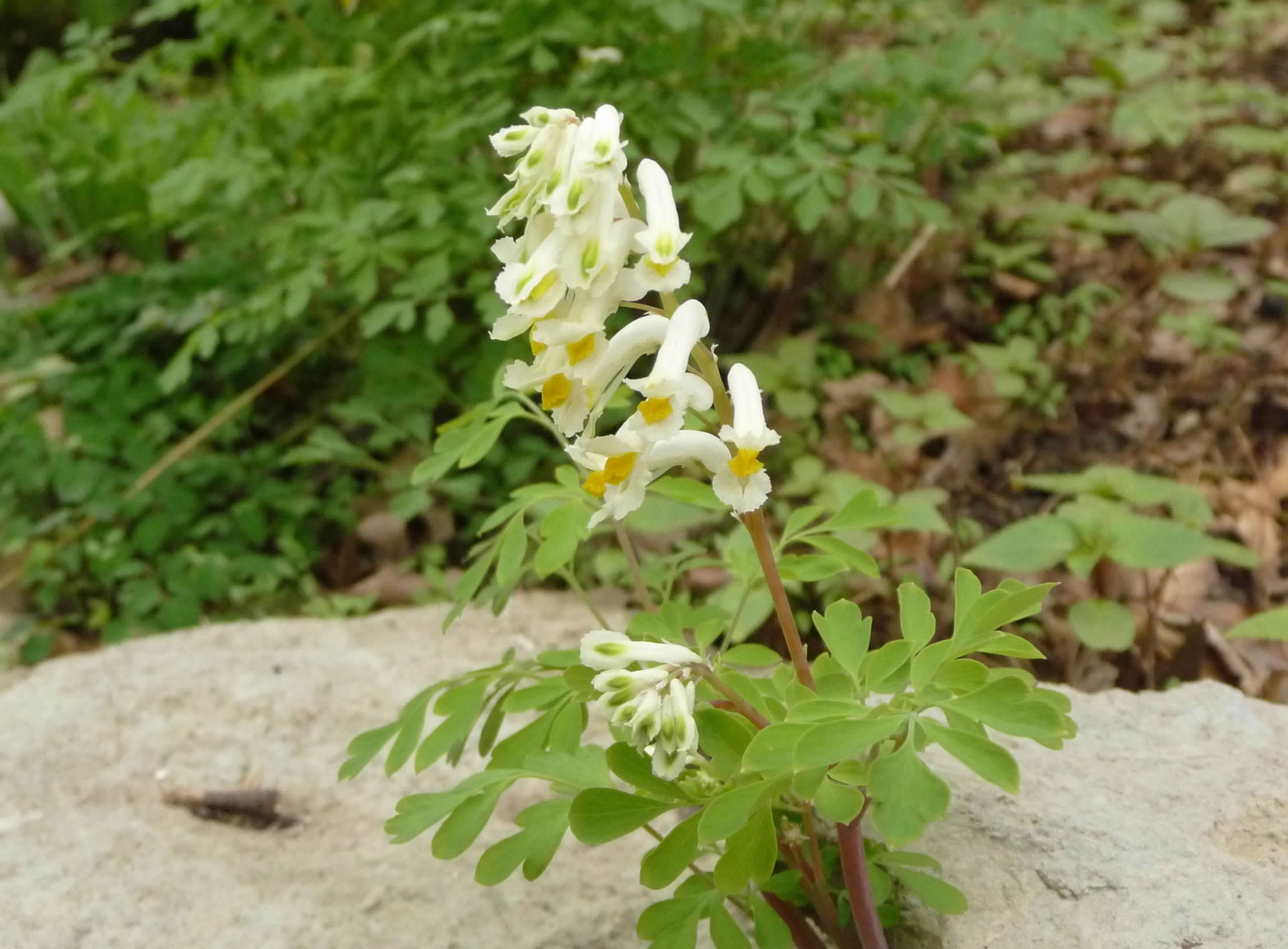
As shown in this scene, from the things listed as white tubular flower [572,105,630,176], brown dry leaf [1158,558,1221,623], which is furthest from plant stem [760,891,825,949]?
brown dry leaf [1158,558,1221,623]

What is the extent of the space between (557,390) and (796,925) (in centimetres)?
75

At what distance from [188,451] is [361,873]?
216 cm

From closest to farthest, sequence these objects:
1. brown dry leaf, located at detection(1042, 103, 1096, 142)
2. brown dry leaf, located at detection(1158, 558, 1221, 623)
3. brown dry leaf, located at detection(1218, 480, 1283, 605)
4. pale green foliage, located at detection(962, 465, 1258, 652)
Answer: pale green foliage, located at detection(962, 465, 1258, 652), brown dry leaf, located at detection(1158, 558, 1221, 623), brown dry leaf, located at detection(1218, 480, 1283, 605), brown dry leaf, located at detection(1042, 103, 1096, 142)

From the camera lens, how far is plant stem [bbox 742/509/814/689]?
1181 mm

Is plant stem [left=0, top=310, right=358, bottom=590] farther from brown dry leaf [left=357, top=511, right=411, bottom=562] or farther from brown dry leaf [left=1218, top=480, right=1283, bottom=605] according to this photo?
brown dry leaf [left=1218, top=480, right=1283, bottom=605]

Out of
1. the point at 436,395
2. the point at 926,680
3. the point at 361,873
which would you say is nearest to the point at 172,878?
the point at 361,873

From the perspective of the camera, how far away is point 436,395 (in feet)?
9.77

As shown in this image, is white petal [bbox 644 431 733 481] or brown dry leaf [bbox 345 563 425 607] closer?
white petal [bbox 644 431 733 481]

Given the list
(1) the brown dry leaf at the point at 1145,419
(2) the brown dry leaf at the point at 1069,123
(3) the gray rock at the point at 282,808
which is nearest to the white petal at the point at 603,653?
(3) the gray rock at the point at 282,808

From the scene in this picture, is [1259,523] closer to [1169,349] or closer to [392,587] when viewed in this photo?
[1169,349]

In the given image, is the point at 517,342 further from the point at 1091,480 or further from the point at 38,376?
the point at 38,376

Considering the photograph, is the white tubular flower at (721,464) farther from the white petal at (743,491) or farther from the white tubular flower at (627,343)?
the white tubular flower at (627,343)

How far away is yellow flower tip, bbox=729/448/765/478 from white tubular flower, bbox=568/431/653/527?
0.10 meters

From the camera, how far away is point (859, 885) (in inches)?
46.7
